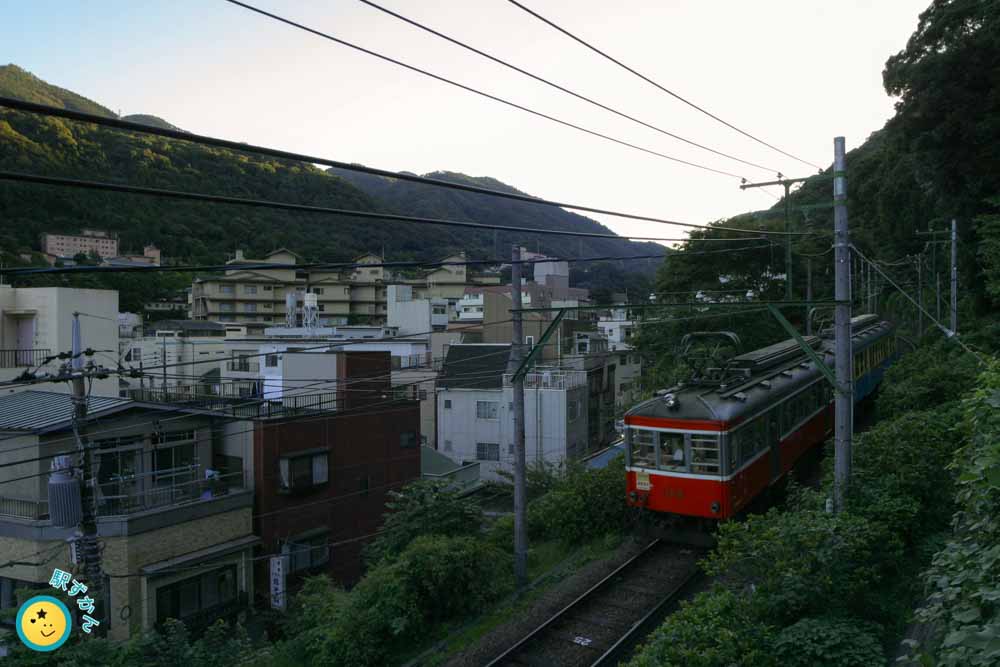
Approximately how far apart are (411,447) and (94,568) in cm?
1067

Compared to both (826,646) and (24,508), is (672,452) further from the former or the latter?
(24,508)

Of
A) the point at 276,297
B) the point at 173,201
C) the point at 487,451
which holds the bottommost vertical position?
the point at 487,451

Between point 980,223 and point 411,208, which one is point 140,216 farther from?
point 980,223

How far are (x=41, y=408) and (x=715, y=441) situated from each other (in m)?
14.3

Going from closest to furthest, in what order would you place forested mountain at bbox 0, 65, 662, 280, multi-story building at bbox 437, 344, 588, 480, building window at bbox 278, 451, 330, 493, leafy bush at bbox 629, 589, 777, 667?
leafy bush at bbox 629, 589, 777, 667 → building window at bbox 278, 451, 330, 493 → multi-story building at bbox 437, 344, 588, 480 → forested mountain at bbox 0, 65, 662, 280

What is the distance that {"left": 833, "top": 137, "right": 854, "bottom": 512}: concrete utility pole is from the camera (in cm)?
795

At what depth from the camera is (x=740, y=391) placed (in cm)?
1019

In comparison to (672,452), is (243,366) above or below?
above

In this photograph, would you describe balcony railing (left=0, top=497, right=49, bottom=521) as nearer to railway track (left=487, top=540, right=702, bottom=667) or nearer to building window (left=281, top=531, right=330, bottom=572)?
building window (left=281, top=531, right=330, bottom=572)

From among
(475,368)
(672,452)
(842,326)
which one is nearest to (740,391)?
(672,452)

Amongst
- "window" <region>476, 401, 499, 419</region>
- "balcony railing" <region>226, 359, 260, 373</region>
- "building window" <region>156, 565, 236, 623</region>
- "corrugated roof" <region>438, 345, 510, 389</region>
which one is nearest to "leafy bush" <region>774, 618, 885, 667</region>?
"building window" <region>156, 565, 236, 623</region>

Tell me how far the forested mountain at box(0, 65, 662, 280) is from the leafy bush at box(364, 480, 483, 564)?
21.6 meters

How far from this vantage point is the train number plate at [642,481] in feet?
32.4

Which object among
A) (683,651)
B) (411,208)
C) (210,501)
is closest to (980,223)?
(683,651)
